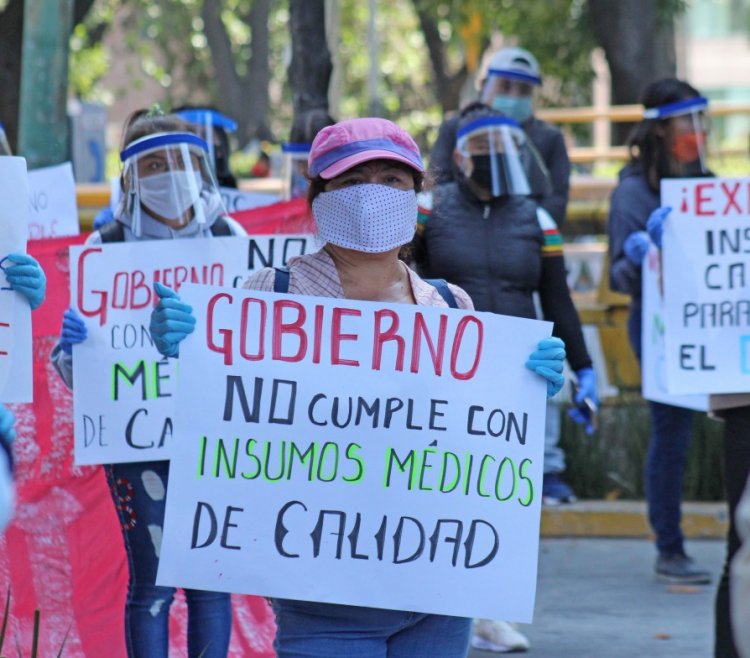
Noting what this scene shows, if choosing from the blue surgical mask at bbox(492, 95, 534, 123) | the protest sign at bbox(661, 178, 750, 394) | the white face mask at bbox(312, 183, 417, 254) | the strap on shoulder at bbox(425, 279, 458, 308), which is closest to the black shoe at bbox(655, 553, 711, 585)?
the protest sign at bbox(661, 178, 750, 394)

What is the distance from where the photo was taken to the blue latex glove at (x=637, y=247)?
239 inches

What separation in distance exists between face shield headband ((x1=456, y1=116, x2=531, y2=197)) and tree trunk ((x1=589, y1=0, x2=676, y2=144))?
10.2 metres

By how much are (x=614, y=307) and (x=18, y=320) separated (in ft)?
19.4

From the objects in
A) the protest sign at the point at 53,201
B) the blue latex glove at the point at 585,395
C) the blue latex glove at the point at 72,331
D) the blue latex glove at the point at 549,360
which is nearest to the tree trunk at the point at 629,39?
the protest sign at the point at 53,201

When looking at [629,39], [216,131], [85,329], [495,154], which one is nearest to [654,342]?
[495,154]

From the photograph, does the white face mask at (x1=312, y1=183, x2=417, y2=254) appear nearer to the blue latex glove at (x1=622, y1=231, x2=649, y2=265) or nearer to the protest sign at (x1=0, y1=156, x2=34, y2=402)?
the protest sign at (x1=0, y1=156, x2=34, y2=402)

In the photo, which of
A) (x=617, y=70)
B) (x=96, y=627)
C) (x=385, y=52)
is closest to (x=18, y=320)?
(x=96, y=627)

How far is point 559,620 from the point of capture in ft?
20.8

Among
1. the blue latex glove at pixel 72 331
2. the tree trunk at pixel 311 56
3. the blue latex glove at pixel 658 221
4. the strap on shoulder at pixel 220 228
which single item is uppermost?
the tree trunk at pixel 311 56

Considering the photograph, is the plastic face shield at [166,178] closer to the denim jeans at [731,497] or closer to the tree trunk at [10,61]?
the denim jeans at [731,497]

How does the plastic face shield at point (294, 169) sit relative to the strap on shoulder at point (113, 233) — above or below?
above

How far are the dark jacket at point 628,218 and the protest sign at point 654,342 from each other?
0.35 feet

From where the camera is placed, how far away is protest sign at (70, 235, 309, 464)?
4.56 metres

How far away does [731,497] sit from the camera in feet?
15.3
